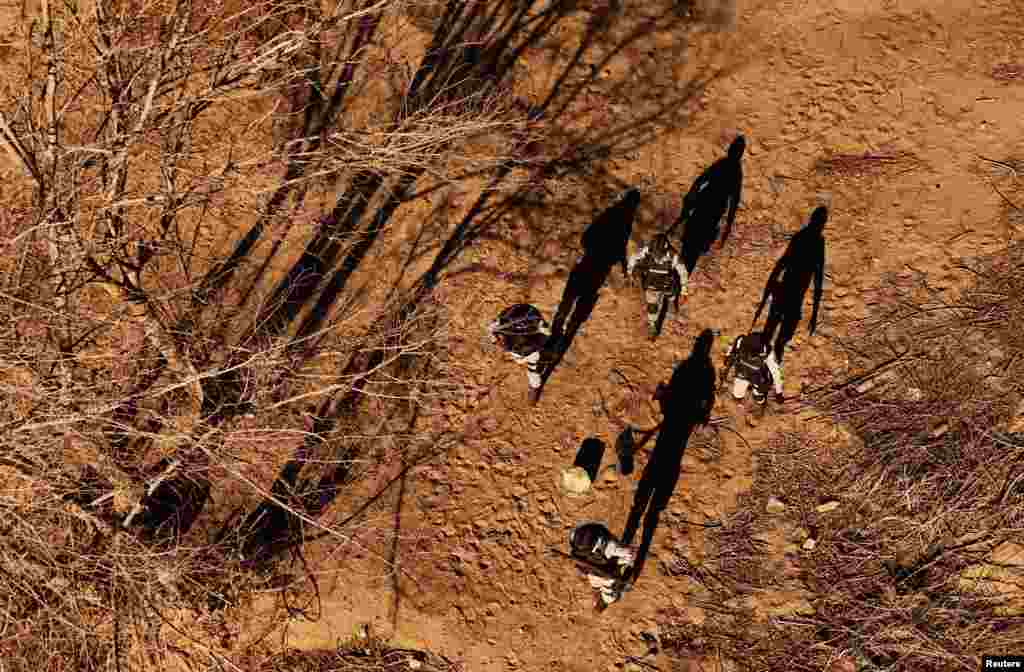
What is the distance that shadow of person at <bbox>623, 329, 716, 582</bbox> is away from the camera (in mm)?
9297

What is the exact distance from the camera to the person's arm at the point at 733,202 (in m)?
10.9

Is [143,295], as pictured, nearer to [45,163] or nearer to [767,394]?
[45,163]

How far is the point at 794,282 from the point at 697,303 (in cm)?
122

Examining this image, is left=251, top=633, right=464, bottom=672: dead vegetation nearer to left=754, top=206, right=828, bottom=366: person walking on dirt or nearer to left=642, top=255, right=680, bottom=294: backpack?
left=642, top=255, right=680, bottom=294: backpack

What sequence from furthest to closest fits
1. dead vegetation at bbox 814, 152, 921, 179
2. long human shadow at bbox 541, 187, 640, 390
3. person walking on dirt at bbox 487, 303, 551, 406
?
dead vegetation at bbox 814, 152, 921, 179
long human shadow at bbox 541, 187, 640, 390
person walking on dirt at bbox 487, 303, 551, 406

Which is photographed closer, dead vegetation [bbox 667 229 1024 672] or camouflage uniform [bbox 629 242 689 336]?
dead vegetation [bbox 667 229 1024 672]

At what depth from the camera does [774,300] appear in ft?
33.9

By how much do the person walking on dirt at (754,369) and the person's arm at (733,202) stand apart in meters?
1.76

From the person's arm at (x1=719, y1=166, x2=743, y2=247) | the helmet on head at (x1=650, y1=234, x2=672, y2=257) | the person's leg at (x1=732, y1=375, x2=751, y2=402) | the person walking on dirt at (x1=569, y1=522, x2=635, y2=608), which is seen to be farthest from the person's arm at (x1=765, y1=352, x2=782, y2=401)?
the person walking on dirt at (x1=569, y1=522, x2=635, y2=608)

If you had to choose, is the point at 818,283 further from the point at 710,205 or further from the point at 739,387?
the point at 739,387

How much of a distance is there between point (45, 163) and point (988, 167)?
1067 cm

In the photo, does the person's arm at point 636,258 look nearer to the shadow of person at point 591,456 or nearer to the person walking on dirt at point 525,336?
the person walking on dirt at point 525,336

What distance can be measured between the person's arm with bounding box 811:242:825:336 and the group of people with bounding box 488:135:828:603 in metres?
0.01

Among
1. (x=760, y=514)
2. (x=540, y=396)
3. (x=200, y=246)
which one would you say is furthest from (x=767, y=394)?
(x=200, y=246)
